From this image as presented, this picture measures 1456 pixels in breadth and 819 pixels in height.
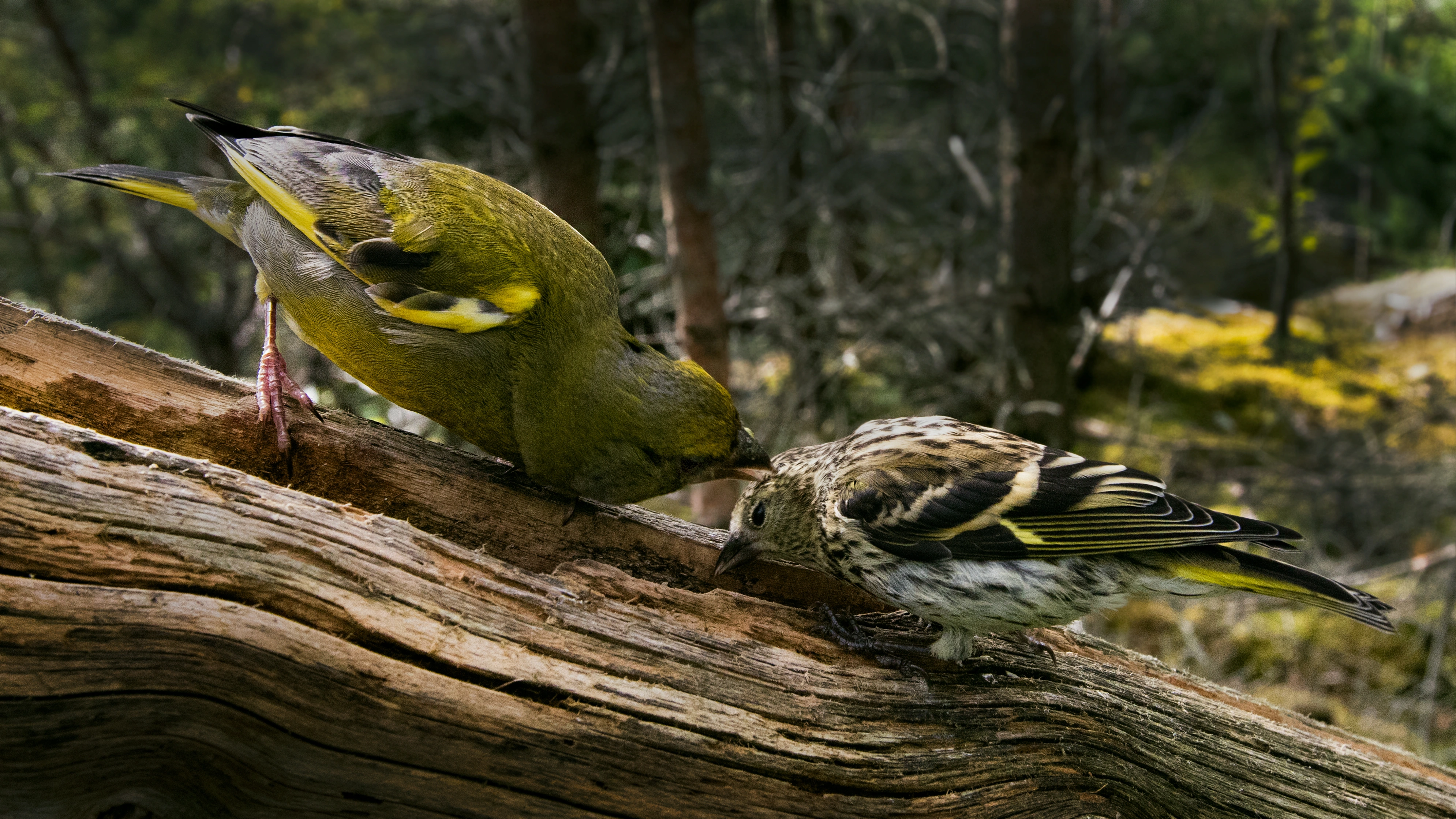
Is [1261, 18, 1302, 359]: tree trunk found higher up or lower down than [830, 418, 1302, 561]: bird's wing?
higher up

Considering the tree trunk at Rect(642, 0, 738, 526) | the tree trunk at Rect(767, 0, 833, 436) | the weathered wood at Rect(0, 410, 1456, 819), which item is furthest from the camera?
the tree trunk at Rect(767, 0, 833, 436)

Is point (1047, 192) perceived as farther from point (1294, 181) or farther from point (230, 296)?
point (230, 296)

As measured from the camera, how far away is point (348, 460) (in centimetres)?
296

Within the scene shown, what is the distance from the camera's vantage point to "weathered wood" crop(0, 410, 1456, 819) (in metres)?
1.99

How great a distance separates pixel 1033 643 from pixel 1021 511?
2.08 ft

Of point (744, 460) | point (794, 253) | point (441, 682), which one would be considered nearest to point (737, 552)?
point (744, 460)

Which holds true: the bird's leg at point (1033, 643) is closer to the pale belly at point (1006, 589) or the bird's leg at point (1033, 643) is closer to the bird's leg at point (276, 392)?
the pale belly at point (1006, 589)

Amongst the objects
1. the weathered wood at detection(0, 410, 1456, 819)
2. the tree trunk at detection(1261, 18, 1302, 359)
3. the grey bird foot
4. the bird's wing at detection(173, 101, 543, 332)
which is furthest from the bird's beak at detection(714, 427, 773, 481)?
the tree trunk at detection(1261, 18, 1302, 359)

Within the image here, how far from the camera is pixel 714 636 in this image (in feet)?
8.77

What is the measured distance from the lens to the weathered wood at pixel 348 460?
2703 mm

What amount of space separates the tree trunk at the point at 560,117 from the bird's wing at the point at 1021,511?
3412 mm

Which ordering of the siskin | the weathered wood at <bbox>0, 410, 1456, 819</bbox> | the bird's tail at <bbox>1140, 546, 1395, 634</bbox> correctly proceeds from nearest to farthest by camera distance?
the weathered wood at <bbox>0, 410, 1456, 819</bbox>, the bird's tail at <bbox>1140, 546, 1395, 634</bbox>, the siskin

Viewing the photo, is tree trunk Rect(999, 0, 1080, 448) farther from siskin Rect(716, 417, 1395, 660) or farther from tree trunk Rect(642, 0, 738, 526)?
siskin Rect(716, 417, 1395, 660)

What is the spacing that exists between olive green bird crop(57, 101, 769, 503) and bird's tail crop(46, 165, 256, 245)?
36 mm
